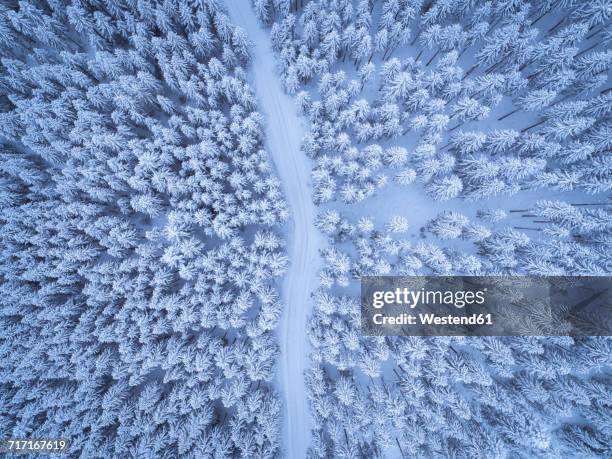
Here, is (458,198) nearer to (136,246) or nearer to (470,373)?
(470,373)

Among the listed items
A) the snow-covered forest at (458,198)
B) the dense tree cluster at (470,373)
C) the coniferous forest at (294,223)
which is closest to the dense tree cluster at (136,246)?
the coniferous forest at (294,223)

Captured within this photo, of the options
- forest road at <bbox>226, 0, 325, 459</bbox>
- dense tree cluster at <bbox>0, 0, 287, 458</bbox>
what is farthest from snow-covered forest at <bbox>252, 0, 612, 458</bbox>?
dense tree cluster at <bbox>0, 0, 287, 458</bbox>

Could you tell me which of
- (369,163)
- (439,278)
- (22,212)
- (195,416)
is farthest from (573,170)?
(22,212)

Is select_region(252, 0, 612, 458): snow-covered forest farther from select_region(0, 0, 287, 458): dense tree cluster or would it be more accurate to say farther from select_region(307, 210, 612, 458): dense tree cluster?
select_region(0, 0, 287, 458): dense tree cluster

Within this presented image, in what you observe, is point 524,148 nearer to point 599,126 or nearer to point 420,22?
point 599,126

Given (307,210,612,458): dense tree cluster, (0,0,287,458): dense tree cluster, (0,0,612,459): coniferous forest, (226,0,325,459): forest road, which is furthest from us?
(226,0,325,459): forest road

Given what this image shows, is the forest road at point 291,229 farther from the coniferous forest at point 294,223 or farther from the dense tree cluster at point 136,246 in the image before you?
the dense tree cluster at point 136,246
